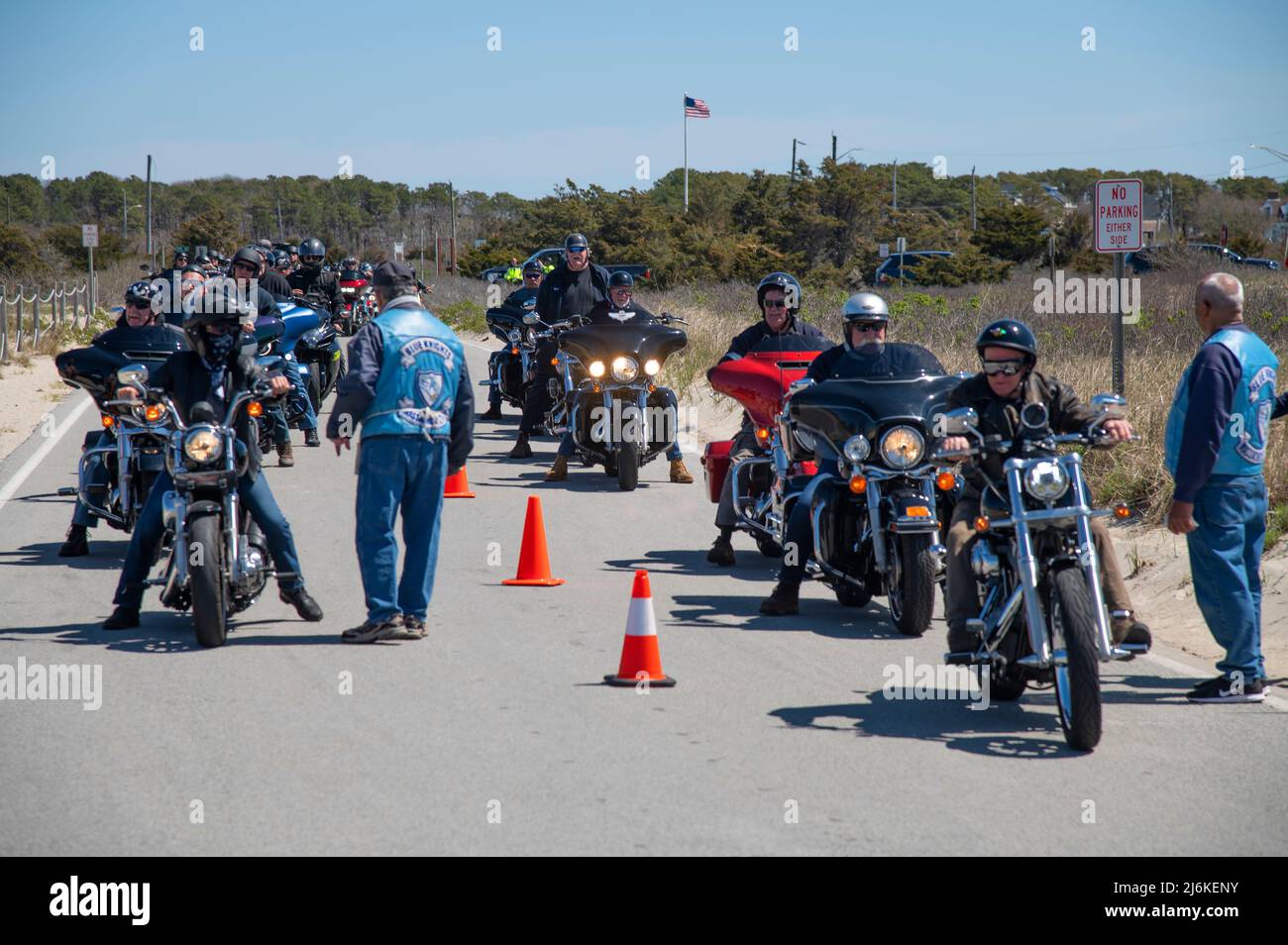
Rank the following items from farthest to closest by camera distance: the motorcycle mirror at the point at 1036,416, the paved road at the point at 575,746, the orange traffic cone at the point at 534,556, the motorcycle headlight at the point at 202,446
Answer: the orange traffic cone at the point at 534,556
the motorcycle headlight at the point at 202,446
the motorcycle mirror at the point at 1036,416
the paved road at the point at 575,746

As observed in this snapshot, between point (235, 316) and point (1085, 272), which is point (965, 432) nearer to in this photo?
point (235, 316)

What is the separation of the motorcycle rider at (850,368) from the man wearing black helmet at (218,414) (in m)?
2.79

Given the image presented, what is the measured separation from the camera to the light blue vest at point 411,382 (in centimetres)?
878

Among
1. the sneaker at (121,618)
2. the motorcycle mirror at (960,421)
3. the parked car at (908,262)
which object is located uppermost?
the parked car at (908,262)

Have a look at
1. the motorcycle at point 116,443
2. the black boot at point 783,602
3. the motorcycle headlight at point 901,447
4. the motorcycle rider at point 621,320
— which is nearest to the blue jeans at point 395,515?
the black boot at point 783,602

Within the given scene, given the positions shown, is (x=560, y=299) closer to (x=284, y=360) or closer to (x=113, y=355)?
(x=284, y=360)

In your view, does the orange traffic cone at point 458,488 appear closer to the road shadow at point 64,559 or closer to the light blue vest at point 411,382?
the road shadow at point 64,559

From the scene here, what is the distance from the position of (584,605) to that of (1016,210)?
5068 centimetres

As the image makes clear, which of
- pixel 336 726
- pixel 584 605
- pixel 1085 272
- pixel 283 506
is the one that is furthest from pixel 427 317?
pixel 1085 272

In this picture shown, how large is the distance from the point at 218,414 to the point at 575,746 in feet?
11.8

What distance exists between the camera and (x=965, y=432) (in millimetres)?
7305

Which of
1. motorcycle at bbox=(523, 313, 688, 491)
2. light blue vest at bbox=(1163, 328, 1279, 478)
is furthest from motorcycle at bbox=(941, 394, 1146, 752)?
motorcycle at bbox=(523, 313, 688, 491)

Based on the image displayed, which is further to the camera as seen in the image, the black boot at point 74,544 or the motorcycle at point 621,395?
the motorcycle at point 621,395

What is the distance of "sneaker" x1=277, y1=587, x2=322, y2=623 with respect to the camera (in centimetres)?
927
